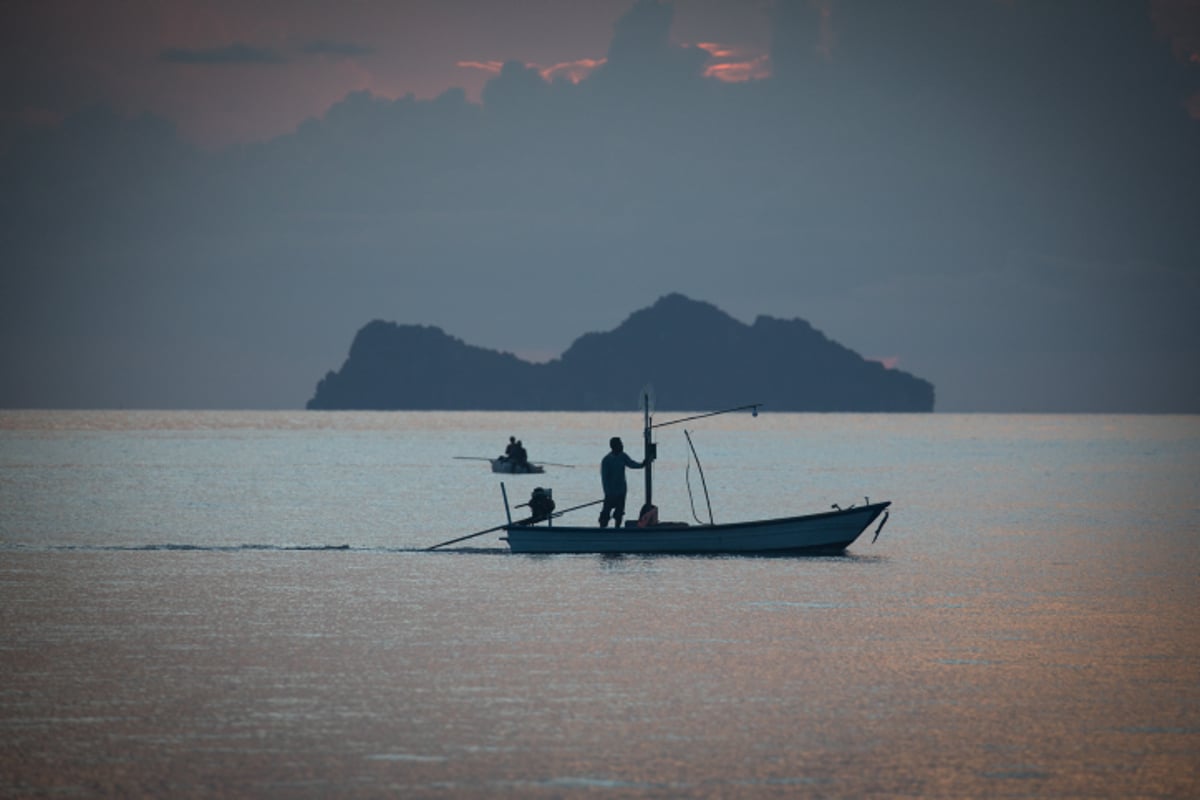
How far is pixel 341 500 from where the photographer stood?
61.4 meters

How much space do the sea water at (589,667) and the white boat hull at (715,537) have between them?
23.7 inches

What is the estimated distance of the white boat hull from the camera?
3459cm

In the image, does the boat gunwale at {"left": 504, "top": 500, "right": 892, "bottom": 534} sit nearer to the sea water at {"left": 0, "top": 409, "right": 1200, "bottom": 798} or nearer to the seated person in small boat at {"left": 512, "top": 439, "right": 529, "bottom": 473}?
the sea water at {"left": 0, "top": 409, "right": 1200, "bottom": 798}

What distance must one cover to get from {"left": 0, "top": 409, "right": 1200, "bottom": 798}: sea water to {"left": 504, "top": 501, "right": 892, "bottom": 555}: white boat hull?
60 centimetres

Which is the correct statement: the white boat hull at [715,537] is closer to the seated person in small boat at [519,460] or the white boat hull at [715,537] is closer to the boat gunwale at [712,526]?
the boat gunwale at [712,526]

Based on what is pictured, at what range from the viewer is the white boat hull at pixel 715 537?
113 feet

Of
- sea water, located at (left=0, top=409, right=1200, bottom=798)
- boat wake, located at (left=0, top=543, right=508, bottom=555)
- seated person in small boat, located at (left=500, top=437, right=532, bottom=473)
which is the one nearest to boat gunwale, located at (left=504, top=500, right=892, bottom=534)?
sea water, located at (left=0, top=409, right=1200, bottom=798)

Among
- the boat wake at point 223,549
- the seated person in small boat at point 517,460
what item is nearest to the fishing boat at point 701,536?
the boat wake at point 223,549

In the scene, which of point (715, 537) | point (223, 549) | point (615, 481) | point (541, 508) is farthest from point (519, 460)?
point (715, 537)

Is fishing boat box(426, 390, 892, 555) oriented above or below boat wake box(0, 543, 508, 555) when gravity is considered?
above

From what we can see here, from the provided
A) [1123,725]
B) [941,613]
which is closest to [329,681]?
[1123,725]

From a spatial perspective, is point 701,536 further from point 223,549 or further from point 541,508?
point 223,549

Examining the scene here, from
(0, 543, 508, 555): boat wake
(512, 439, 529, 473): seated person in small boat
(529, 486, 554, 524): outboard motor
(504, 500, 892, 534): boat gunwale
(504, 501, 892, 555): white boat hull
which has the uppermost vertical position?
(512, 439, 529, 473): seated person in small boat

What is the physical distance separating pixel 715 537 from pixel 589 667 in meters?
15.2
